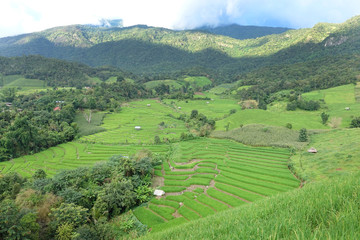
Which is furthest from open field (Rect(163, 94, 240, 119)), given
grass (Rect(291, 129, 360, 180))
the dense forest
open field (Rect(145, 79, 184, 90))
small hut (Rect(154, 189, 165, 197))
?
the dense forest

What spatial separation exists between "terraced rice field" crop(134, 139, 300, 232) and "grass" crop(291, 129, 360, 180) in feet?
9.39

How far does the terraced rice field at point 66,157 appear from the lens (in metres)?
41.2

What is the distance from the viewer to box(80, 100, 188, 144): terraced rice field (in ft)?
191

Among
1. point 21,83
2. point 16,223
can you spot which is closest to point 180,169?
point 16,223

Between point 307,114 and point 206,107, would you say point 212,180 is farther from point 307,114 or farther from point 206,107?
point 206,107

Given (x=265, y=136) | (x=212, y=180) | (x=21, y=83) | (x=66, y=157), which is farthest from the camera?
(x=21, y=83)

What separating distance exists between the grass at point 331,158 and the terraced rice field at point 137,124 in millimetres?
34779

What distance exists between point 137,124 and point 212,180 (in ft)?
152

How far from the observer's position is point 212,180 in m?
35.1

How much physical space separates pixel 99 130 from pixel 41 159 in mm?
21092

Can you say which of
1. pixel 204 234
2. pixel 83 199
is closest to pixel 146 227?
pixel 83 199

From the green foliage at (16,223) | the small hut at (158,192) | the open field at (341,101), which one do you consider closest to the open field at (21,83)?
the green foliage at (16,223)

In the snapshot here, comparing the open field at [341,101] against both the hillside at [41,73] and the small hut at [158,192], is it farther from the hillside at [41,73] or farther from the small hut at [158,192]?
the hillside at [41,73]

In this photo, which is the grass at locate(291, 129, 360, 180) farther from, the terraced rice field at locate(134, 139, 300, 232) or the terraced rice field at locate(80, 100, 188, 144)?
the terraced rice field at locate(80, 100, 188, 144)
